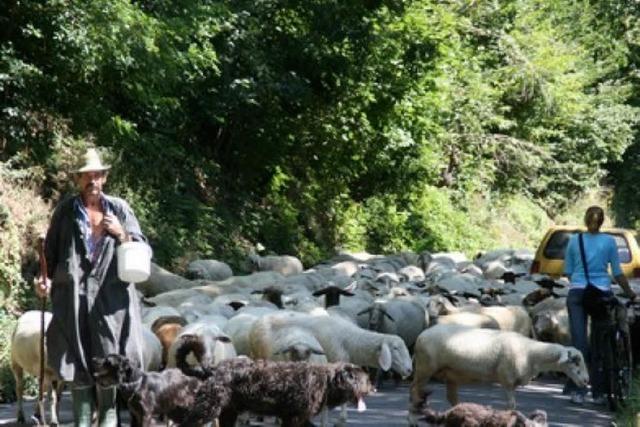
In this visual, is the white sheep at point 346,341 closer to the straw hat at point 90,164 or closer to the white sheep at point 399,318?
the white sheep at point 399,318

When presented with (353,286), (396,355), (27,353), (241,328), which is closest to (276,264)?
(353,286)

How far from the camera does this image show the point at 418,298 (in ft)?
56.3

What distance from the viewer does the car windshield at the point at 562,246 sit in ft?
64.3

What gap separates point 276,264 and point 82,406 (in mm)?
17466

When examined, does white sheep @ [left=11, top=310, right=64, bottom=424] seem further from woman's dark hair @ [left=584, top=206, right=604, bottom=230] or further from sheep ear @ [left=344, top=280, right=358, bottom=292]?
sheep ear @ [left=344, top=280, right=358, bottom=292]

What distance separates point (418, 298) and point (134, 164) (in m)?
9.07

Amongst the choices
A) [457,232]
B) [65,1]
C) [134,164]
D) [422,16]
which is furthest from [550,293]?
[457,232]

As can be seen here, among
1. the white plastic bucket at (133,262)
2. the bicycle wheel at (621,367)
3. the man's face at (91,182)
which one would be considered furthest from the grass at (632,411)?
the man's face at (91,182)

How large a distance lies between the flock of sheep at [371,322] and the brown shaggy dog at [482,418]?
68 centimetres

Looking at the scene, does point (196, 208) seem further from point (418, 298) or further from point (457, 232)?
point (457, 232)

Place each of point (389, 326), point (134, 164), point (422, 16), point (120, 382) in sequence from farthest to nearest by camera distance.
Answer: point (422, 16) < point (134, 164) < point (389, 326) < point (120, 382)

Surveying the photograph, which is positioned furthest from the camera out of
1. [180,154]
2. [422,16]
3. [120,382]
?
[422,16]

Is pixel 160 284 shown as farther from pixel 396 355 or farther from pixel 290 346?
pixel 290 346

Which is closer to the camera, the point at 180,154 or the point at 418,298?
the point at 418,298
